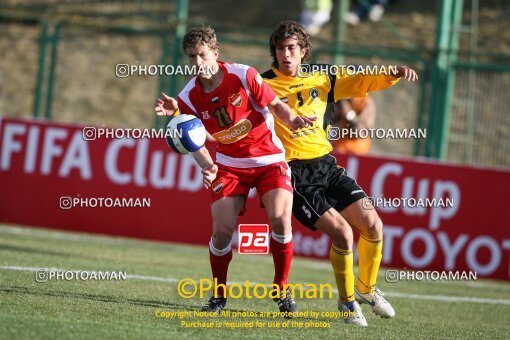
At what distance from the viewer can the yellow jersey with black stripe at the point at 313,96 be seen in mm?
7934

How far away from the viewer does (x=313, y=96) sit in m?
7.98

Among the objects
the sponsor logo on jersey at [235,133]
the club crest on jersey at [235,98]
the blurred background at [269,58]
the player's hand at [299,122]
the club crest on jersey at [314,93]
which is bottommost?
the sponsor logo on jersey at [235,133]

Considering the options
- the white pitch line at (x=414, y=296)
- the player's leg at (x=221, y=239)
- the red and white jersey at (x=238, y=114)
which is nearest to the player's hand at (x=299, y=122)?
the red and white jersey at (x=238, y=114)

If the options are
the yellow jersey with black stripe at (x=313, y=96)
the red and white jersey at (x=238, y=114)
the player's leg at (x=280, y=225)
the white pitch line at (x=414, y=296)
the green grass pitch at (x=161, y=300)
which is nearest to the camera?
the green grass pitch at (x=161, y=300)

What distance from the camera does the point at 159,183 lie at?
1358 cm

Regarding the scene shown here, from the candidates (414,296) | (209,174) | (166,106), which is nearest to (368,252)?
(209,174)

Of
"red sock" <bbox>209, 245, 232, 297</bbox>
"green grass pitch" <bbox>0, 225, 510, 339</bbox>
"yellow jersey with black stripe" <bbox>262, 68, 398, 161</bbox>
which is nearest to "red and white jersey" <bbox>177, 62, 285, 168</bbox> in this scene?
"yellow jersey with black stripe" <bbox>262, 68, 398, 161</bbox>

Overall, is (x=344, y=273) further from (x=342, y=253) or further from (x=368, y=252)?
(x=368, y=252)

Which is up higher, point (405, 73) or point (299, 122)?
point (405, 73)

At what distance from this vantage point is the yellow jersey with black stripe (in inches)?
312

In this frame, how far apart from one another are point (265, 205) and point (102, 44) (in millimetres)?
14272

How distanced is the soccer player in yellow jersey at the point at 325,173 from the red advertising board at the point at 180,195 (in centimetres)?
511

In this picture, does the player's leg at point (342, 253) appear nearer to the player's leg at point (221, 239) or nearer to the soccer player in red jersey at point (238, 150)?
the soccer player in red jersey at point (238, 150)

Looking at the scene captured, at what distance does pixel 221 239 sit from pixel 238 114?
0.96 metres
